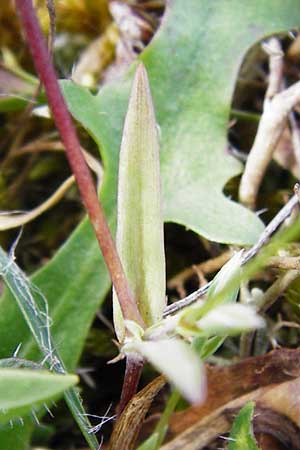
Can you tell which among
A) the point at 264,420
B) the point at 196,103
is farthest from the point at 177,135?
the point at 264,420

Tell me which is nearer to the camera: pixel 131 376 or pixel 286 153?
pixel 131 376

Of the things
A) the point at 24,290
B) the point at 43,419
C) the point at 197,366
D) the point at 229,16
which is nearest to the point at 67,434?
the point at 43,419

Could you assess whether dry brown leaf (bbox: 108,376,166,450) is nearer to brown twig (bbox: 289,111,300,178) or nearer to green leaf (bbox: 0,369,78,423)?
green leaf (bbox: 0,369,78,423)

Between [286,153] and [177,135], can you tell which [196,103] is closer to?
[177,135]

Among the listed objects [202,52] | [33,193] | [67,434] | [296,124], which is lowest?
[67,434]

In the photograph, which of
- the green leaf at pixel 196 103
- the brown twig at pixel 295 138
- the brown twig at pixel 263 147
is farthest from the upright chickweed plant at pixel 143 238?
the brown twig at pixel 295 138

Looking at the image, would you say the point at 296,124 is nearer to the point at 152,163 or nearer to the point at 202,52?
the point at 202,52

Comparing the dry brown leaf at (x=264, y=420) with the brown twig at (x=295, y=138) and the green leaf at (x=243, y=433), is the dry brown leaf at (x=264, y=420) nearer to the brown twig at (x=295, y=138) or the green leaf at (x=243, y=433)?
the green leaf at (x=243, y=433)
